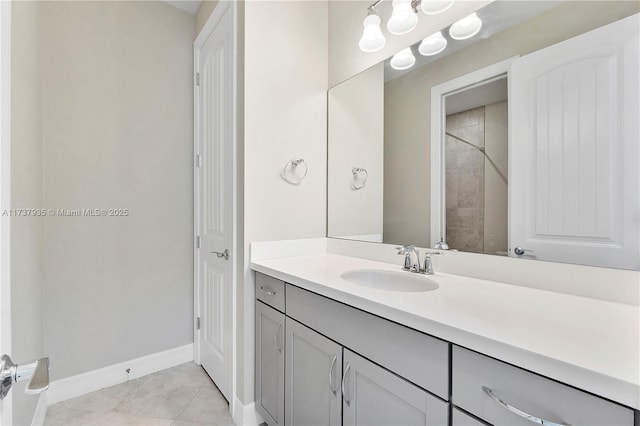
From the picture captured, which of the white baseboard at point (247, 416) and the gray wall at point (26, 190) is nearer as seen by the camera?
the gray wall at point (26, 190)

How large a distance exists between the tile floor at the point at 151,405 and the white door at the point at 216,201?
0.10 m

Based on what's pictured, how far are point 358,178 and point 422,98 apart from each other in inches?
21.9

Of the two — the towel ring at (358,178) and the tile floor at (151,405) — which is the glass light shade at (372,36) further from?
the tile floor at (151,405)

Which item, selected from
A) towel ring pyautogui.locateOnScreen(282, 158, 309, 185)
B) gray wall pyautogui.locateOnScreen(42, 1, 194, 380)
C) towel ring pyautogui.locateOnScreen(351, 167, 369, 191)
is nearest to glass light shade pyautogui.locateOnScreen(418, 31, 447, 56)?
towel ring pyautogui.locateOnScreen(351, 167, 369, 191)

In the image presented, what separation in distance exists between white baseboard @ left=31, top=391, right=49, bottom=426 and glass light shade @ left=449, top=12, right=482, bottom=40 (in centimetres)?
259

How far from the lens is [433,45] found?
1.33 m

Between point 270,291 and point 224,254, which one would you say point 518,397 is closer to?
point 270,291

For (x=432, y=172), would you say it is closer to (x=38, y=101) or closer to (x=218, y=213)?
(x=218, y=213)

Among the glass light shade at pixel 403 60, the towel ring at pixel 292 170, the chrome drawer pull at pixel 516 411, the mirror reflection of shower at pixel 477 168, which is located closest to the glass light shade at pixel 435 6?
the glass light shade at pixel 403 60

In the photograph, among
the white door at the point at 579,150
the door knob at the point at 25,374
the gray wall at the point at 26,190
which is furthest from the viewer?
the gray wall at the point at 26,190

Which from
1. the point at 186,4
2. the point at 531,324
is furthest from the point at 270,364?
the point at 186,4

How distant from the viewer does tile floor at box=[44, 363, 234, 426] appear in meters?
1.59

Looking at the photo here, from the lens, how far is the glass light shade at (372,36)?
1.49 m

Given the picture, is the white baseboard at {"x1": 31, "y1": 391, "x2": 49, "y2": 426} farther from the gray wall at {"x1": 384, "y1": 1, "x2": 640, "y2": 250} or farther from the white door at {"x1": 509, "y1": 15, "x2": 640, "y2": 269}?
the white door at {"x1": 509, "y1": 15, "x2": 640, "y2": 269}
